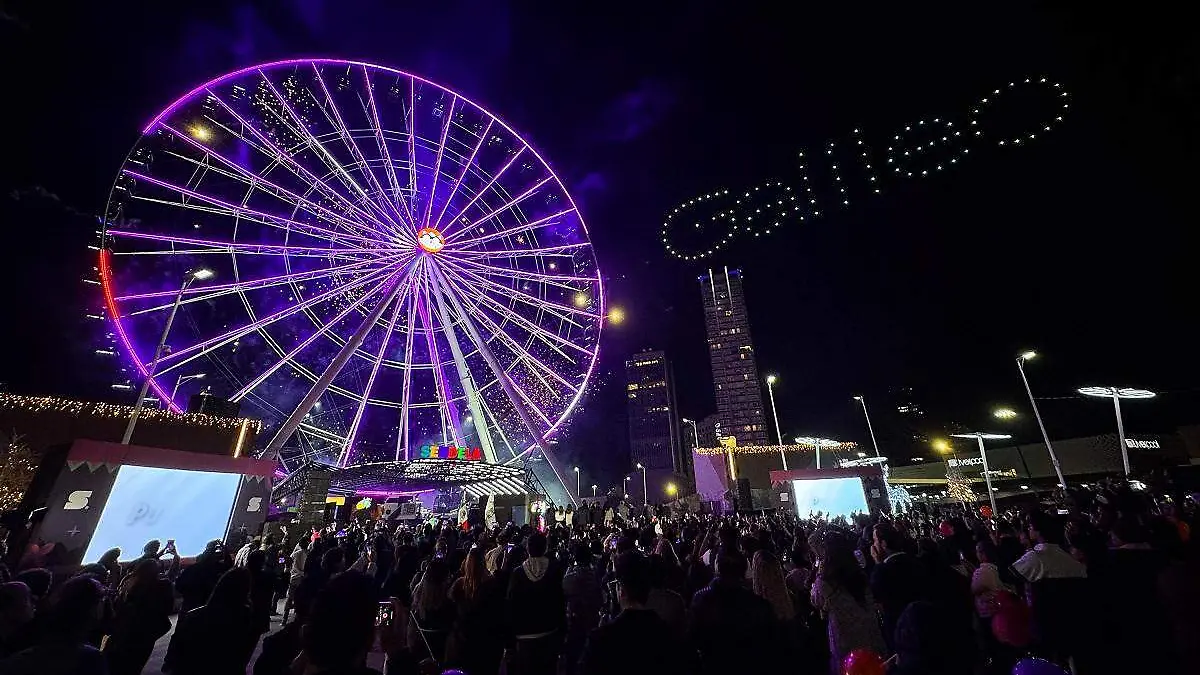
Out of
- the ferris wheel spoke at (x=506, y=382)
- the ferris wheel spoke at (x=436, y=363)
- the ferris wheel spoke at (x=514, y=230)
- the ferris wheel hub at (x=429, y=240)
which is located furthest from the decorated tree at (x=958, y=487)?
the ferris wheel hub at (x=429, y=240)

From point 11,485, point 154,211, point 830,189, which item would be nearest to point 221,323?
point 154,211

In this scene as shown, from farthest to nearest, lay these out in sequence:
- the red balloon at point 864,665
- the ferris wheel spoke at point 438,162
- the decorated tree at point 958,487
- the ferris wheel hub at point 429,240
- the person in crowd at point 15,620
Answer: the decorated tree at point 958,487
the ferris wheel hub at point 429,240
the ferris wheel spoke at point 438,162
the person in crowd at point 15,620
the red balloon at point 864,665

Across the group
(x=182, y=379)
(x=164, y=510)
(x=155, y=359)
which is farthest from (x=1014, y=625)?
(x=182, y=379)

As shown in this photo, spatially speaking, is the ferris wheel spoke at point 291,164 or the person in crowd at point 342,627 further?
the ferris wheel spoke at point 291,164

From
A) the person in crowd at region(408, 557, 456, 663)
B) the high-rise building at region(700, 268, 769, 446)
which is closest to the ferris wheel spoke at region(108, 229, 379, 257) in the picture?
the person in crowd at region(408, 557, 456, 663)

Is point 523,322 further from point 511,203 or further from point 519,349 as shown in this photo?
point 511,203

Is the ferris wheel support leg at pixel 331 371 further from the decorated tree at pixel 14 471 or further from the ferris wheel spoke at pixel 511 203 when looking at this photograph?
the decorated tree at pixel 14 471

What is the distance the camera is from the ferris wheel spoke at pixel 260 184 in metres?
19.9

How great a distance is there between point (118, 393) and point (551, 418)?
31577mm

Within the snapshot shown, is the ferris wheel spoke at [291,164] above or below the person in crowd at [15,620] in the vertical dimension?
above

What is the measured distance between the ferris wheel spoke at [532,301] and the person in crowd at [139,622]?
84.8 ft

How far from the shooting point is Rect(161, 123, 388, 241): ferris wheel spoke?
19.9 meters

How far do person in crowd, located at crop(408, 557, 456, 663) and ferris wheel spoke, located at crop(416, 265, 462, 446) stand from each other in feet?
85.6

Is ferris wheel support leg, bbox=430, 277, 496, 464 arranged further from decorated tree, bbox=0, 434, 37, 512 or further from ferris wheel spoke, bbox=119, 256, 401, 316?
decorated tree, bbox=0, 434, 37, 512
